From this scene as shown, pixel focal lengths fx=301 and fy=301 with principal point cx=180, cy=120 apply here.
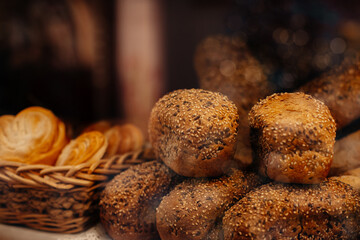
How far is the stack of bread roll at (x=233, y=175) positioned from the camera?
964 millimetres

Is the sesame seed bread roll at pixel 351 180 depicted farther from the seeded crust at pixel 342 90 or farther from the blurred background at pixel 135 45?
the blurred background at pixel 135 45

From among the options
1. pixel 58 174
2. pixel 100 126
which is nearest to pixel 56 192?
pixel 58 174

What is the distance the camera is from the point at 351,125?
1149 mm

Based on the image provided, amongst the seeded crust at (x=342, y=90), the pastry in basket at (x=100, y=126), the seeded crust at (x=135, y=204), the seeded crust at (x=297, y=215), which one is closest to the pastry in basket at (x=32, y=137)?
the pastry in basket at (x=100, y=126)

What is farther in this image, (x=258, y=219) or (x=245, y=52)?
(x=245, y=52)

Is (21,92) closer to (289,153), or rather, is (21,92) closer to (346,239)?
(289,153)

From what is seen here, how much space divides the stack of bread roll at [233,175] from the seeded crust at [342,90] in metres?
0.01

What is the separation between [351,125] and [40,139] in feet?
4.39

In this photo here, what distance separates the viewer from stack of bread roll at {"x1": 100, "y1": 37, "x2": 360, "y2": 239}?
964 mm

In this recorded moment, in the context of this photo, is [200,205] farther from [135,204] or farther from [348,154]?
[348,154]

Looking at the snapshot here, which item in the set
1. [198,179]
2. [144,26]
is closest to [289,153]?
[198,179]

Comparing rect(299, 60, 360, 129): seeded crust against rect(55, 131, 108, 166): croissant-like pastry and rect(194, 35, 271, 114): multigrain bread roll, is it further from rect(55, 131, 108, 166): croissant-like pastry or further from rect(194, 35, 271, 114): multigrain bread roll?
rect(55, 131, 108, 166): croissant-like pastry

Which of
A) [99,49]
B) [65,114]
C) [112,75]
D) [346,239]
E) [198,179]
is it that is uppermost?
[99,49]

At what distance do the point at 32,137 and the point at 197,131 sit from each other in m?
0.83
